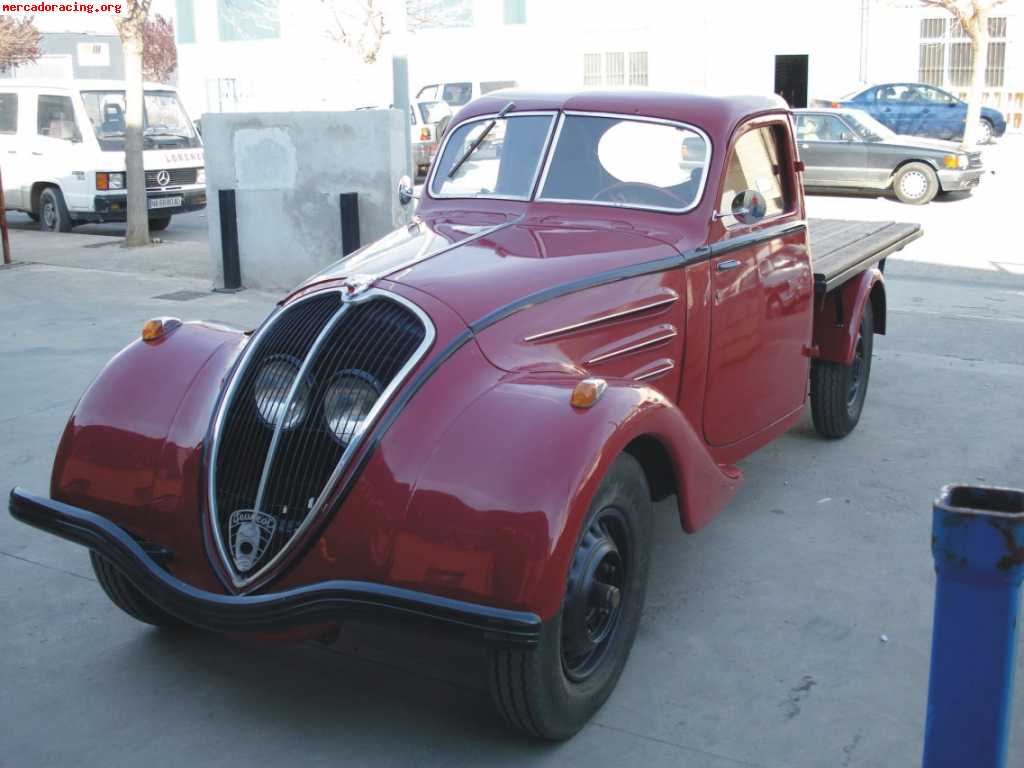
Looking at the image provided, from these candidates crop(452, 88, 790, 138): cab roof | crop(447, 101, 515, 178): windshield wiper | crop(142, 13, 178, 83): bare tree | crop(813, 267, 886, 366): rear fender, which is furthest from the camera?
crop(142, 13, 178, 83): bare tree

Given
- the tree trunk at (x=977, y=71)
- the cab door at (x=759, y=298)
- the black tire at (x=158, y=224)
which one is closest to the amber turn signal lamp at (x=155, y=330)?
the cab door at (x=759, y=298)

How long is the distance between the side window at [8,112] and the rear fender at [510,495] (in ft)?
44.1

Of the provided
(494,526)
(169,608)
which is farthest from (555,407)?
(169,608)

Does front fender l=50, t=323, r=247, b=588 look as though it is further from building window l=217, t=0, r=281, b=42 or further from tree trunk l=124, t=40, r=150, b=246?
building window l=217, t=0, r=281, b=42

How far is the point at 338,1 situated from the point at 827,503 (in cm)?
3370

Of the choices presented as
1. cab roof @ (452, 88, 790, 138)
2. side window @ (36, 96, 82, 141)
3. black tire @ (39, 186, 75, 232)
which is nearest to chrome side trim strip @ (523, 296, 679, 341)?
cab roof @ (452, 88, 790, 138)

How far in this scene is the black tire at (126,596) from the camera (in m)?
3.89

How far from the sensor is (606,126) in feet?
15.5

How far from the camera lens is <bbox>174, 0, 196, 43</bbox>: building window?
4072cm

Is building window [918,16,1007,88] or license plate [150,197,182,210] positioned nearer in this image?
license plate [150,197,182,210]

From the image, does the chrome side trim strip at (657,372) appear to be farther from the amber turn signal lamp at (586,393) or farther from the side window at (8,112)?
the side window at (8,112)

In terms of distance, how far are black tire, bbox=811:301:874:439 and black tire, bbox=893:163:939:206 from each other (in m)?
11.4

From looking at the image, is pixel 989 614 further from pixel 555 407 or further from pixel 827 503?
pixel 827 503

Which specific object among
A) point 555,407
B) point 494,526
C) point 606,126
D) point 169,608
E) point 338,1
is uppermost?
point 338,1
